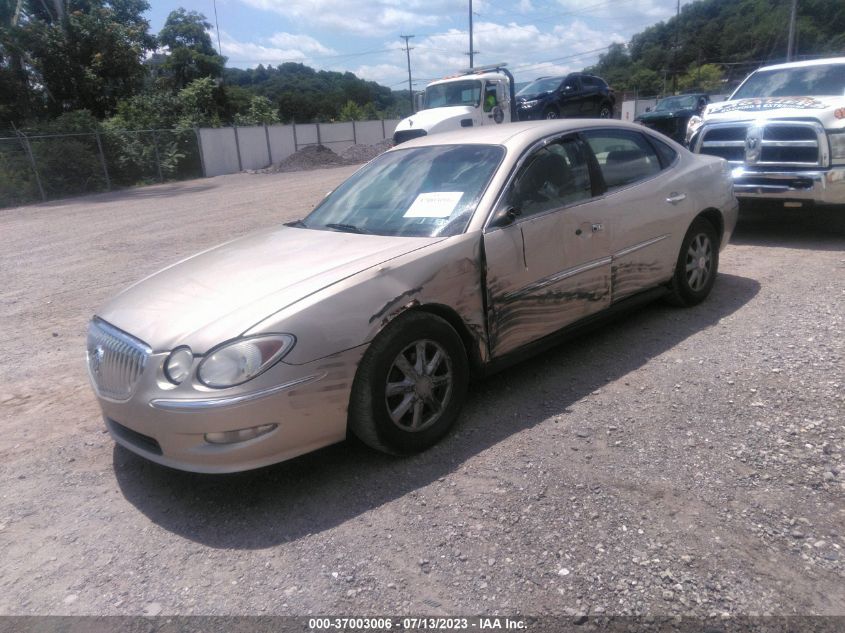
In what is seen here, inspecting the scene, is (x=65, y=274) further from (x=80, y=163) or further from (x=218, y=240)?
(x=80, y=163)

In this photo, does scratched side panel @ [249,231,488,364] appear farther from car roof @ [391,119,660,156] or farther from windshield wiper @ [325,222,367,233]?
car roof @ [391,119,660,156]

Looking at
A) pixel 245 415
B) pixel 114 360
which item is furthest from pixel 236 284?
pixel 245 415

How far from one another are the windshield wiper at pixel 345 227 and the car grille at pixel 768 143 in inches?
219

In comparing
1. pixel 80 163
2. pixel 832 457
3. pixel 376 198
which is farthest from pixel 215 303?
pixel 80 163

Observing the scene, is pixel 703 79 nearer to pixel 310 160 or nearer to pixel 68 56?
pixel 310 160

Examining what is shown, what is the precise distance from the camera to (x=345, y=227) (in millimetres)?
4262

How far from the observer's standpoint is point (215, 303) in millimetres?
3273

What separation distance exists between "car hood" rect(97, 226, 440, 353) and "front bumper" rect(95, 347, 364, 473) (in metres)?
0.24

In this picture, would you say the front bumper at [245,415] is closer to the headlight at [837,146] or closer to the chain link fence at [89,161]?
the headlight at [837,146]

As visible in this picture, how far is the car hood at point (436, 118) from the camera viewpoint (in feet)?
53.5

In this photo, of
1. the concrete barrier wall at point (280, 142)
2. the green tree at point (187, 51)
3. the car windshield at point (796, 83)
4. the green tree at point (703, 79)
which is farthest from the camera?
the green tree at point (703, 79)

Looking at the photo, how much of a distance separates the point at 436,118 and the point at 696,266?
475 inches

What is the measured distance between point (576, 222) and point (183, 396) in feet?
8.59

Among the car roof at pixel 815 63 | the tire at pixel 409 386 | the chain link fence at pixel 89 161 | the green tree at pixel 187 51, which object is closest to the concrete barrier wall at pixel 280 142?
the chain link fence at pixel 89 161
